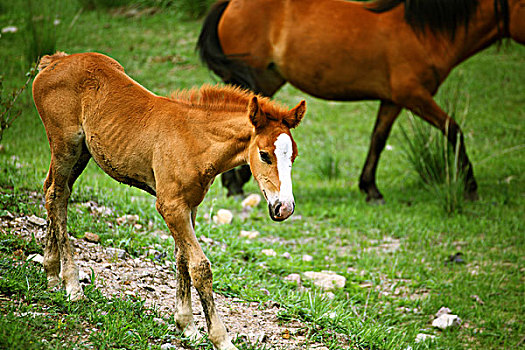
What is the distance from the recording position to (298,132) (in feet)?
31.8

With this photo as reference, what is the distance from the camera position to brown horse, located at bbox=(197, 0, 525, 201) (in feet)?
21.5

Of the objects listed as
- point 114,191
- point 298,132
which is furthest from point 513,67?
point 114,191

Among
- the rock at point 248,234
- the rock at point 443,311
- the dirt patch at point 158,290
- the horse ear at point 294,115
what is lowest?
the rock at point 248,234

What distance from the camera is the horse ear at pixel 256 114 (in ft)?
9.14

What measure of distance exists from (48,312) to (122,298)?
532mm

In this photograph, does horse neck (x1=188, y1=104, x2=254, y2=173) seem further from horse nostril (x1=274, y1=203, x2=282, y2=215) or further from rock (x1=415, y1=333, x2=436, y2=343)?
rock (x1=415, y1=333, x2=436, y2=343)

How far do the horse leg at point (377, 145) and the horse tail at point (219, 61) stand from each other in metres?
1.77

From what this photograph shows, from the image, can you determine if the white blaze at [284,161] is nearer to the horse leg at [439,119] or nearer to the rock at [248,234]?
the rock at [248,234]

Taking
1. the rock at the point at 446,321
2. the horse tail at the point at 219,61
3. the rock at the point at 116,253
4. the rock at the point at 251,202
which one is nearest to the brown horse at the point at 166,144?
the rock at the point at 116,253

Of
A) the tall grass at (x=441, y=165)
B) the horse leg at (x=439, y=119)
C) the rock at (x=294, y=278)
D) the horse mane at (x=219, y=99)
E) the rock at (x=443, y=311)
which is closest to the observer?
the horse mane at (x=219, y=99)

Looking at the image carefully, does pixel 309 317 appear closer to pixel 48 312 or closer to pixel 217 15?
pixel 48 312

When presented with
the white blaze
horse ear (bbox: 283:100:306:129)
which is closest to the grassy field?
the white blaze

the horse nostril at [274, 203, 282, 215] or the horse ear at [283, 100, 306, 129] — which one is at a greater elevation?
the horse ear at [283, 100, 306, 129]

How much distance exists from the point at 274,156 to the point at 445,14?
4785 millimetres
